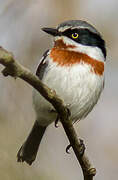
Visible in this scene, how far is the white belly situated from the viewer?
4.94 m

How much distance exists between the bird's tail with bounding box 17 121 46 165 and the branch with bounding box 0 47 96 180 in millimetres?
1129

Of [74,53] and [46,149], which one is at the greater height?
[74,53]

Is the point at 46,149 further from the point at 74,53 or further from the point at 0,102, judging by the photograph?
the point at 74,53

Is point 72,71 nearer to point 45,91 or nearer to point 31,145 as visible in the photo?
point 45,91

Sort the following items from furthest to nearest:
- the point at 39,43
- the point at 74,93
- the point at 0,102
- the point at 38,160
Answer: the point at 39,43 < the point at 38,160 < the point at 0,102 < the point at 74,93

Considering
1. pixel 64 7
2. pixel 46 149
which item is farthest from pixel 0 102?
pixel 64 7

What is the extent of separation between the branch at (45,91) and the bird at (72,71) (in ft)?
2.57

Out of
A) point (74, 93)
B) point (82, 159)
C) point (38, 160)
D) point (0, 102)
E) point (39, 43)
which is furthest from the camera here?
point (39, 43)

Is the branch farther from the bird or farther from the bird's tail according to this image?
the bird's tail

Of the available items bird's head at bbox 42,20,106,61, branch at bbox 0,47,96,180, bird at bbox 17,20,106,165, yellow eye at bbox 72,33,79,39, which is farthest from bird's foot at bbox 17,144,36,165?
yellow eye at bbox 72,33,79,39

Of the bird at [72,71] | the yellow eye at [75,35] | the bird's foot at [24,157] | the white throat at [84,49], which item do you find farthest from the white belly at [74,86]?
the bird's foot at [24,157]

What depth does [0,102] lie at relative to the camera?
5.63m

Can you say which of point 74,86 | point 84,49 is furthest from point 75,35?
point 74,86

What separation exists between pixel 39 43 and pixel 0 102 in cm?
189
